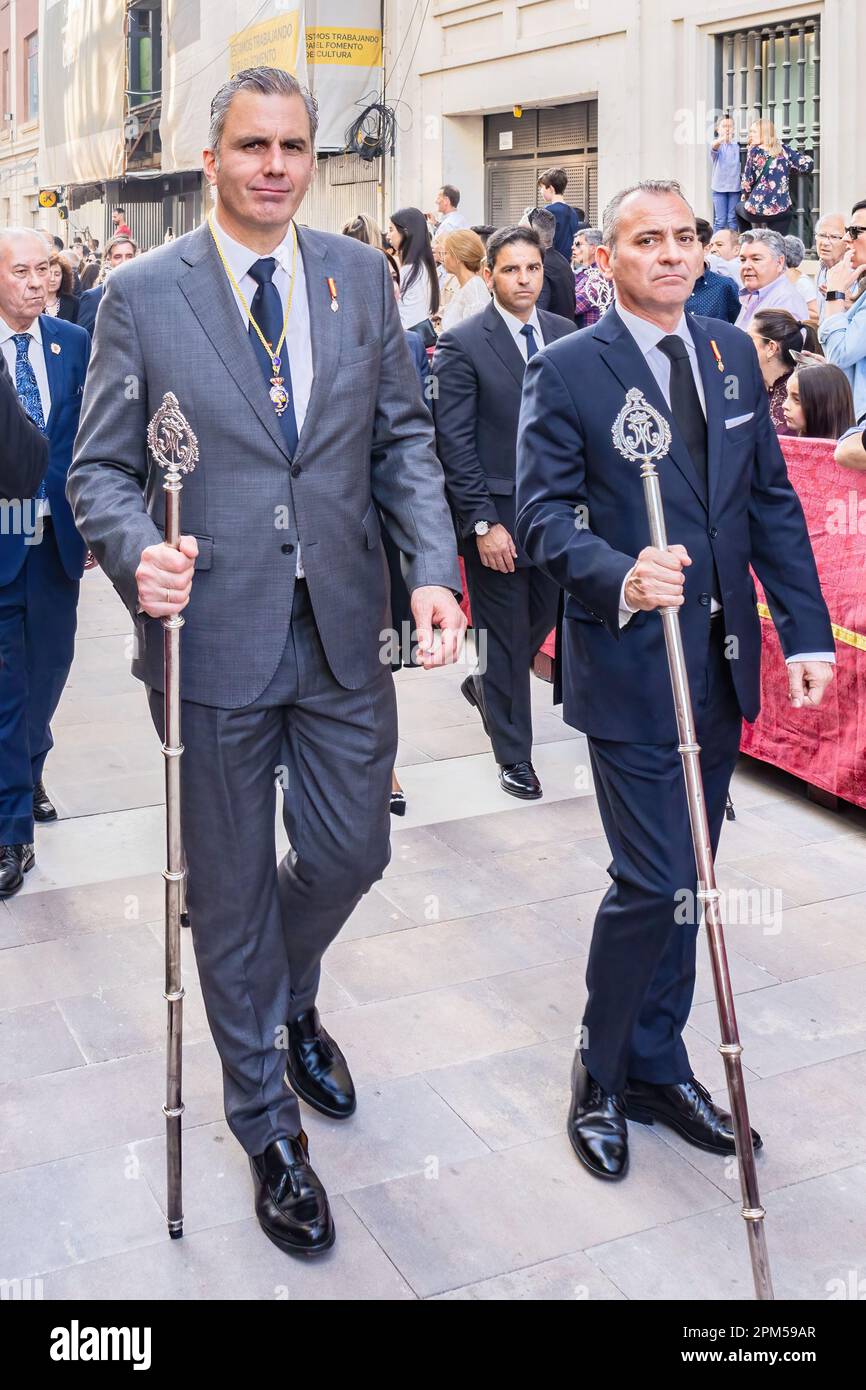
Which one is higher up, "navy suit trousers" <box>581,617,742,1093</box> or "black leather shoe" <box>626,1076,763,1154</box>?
"navy suit trousers" <box>581,617,742,1093</box>

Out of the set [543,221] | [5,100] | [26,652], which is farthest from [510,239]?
[5,100]

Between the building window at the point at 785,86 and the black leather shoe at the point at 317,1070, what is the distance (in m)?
12.2

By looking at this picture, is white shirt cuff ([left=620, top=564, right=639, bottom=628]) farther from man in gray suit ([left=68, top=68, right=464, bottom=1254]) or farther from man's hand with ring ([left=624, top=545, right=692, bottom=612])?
man in gray suit ([left=68, top=68, right=464, bottom=1254])

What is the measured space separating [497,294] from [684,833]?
3.55 metres

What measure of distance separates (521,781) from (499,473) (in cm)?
125

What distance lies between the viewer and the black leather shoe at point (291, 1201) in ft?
10.9

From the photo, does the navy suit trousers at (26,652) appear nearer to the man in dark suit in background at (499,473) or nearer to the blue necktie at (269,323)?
the man in dark suit in background at (499,473)

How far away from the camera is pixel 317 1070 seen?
3.96m

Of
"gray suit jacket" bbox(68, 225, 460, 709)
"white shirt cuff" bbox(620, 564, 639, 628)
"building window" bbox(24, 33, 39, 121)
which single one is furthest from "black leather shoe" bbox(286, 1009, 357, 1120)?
"building window" bbox(24, 33, 39, 121)

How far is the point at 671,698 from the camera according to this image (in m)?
3.55

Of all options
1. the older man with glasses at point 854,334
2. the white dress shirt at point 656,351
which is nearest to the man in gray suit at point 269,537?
the white dress shirt at point 656,351

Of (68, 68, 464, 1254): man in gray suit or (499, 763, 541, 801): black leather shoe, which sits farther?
(499, 763, 541, 801): black leather shoe

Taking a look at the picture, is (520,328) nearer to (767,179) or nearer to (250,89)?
(250,89)

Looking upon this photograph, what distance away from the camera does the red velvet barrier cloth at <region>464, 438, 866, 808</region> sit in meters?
5.84
